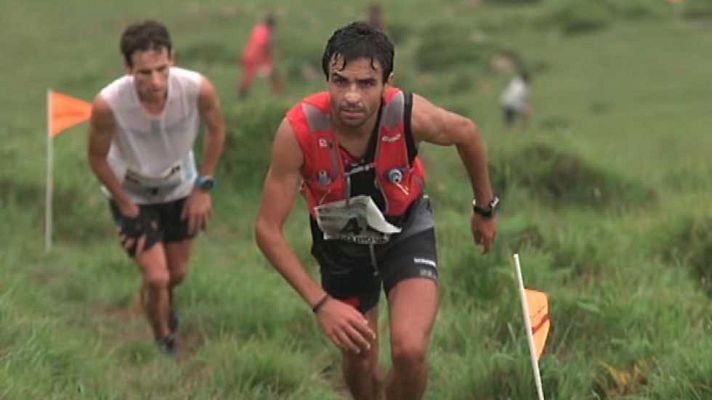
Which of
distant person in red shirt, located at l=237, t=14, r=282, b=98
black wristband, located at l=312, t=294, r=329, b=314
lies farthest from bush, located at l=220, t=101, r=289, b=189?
distant person in red shirt, located at l=237, t=14, r=282, b=98

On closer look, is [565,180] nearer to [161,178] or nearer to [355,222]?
[161,178]

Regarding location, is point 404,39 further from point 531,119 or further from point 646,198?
point 646,198

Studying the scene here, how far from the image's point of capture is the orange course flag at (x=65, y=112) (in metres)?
8.85

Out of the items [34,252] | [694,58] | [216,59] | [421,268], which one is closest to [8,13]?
[216,59]

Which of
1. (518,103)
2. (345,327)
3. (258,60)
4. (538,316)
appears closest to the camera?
(345,327)

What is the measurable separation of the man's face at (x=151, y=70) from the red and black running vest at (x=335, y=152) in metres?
1.59

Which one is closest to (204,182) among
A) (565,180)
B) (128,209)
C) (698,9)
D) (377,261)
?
(128,209)

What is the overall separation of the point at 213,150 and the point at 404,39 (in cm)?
1784

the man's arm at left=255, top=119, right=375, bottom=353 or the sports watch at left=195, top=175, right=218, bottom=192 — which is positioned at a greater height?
the man's arm at left=255, top=119, right=375, bottom=353

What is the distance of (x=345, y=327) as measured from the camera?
4.32m

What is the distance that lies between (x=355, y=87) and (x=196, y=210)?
2.41 m

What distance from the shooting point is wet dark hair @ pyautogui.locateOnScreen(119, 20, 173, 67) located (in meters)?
6.12

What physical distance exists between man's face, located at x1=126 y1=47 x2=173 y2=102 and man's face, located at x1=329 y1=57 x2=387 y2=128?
71.1 inches

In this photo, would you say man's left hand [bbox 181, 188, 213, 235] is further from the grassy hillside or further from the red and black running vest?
the red and black running vest
